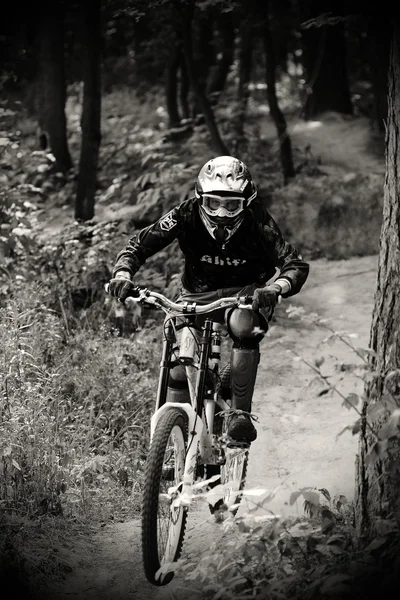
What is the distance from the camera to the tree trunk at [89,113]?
929 cm

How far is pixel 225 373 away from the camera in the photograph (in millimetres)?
4422

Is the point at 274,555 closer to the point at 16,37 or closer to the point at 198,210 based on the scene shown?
the point at 198,210

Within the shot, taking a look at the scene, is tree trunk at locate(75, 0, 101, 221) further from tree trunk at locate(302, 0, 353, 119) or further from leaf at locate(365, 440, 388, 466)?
leaf at locate(365, 440, 388, 466)

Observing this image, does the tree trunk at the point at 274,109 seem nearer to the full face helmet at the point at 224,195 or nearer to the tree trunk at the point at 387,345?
the full face helmet at the point at 224,195

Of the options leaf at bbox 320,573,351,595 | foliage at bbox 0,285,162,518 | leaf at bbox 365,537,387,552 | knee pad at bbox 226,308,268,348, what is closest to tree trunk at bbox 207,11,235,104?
foliage at bbox 0,285,162,518

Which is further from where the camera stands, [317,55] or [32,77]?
[32,77]

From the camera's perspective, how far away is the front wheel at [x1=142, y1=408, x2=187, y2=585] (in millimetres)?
3424

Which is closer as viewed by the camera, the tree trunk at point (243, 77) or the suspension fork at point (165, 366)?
the suspension fork at point (165, 366)

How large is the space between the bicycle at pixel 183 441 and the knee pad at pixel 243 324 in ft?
0.28

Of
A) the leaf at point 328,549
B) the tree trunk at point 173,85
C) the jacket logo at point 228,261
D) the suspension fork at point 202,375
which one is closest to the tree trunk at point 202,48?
the tree trunk at point 173,85

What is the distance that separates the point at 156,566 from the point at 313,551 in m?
0.81

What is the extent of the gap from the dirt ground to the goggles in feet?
3.60

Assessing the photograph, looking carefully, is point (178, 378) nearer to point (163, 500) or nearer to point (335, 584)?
point (163, 500)

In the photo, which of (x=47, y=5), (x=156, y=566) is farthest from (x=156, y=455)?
(x=47, y=5)
